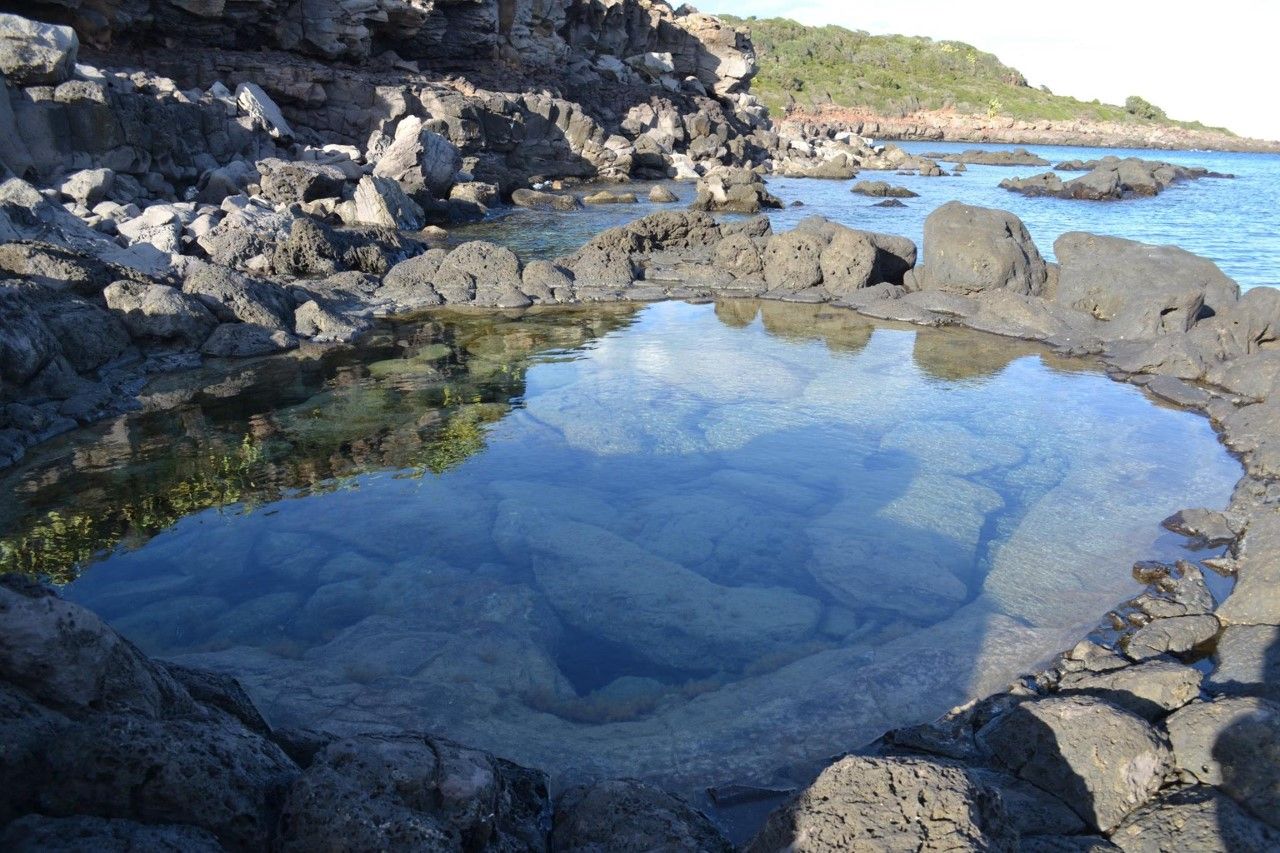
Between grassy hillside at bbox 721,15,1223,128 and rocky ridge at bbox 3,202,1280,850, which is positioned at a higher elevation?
grassy hillside at bbox 721,15,1223,128

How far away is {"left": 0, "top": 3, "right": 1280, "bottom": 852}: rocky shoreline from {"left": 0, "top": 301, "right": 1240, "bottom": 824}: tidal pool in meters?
0.54

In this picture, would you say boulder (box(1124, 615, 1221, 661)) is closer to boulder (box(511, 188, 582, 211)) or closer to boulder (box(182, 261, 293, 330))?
boulder (box(182, 261, 293, 330))

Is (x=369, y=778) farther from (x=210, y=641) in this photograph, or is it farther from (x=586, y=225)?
(x=586, y=225)

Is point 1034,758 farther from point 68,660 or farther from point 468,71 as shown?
point 468,71

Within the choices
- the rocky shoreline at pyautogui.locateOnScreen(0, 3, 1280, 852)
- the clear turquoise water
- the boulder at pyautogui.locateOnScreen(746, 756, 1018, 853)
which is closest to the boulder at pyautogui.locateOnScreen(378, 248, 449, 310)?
the rocky shoreline at pyautogui.locateOnScreen(0, 3, 1280, 852)

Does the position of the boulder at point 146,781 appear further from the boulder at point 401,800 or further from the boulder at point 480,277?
the boulder at point 480,277

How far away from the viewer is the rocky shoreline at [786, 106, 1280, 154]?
3214 inches

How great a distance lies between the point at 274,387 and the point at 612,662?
678 centimetres

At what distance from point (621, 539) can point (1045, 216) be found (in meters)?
28.8

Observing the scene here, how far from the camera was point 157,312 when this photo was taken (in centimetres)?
1123

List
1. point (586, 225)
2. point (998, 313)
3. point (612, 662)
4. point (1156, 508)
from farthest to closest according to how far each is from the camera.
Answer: point (586, 225) < point (998, 313) < point (1156, 508) < point (612, 662)

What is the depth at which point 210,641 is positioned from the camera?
18.2 ft

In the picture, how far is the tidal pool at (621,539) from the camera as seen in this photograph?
16.5 feet

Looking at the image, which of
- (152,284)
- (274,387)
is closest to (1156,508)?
(274,387)
